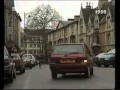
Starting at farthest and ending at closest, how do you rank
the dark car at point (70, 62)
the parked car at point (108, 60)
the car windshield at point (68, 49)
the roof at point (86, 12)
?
the roof at point (86, 12) < the parked car at point (108, 60) < the car windshield at point (68, 49) < the dark car at point (70, 62)

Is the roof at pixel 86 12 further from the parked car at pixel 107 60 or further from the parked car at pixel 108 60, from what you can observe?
the parked car at pixel 108 60

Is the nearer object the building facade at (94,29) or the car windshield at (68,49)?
the car windshield at (68,49)

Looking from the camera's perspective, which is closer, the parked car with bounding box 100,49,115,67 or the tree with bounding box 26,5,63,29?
the parked car with bounding box 100,49,115,67

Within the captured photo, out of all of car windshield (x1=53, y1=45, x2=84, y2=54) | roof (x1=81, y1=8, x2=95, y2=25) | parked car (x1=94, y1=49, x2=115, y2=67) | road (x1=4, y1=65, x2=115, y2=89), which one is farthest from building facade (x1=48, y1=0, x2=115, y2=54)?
road (x1=4, y1=65, x2=115, y2=89)

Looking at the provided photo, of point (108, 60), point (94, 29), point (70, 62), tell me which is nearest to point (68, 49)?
point (70, 62)

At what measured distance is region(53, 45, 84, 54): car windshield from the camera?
19016 millimetres

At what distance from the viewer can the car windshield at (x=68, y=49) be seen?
1902cm

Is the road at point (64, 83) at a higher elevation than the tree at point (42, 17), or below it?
below

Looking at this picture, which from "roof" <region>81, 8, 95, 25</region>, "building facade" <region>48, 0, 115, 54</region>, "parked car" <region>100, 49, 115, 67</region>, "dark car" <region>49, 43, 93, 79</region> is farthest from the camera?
"roof" <region>81, 8, 95, 25</region>

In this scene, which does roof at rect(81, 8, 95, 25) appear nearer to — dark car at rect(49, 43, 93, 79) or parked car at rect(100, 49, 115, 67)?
parked car at rect(100, 49, 115, 67)

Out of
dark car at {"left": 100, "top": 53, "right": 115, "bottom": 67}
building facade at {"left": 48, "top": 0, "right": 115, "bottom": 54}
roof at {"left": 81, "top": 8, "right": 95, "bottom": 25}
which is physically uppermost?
roof at {"left": 81, "top": 8, "right": 95, "bottom": 25}

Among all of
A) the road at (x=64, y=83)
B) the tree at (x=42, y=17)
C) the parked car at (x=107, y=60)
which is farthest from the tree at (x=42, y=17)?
the road at (x=64, y=83)

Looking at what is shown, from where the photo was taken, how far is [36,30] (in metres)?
94.6
